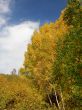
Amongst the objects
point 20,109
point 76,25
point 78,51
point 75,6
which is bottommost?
point 20,109

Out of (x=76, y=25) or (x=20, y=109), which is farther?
(x=20, y=109)

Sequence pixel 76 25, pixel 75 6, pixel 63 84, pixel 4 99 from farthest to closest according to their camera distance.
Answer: pixel 4 99
pixel 63 84
pixel 75 6
pixel 76 25

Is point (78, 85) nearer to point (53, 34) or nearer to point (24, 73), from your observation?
point (53, 34)

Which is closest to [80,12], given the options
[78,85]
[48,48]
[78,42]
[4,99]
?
[78,42]

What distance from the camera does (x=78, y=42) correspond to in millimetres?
24250

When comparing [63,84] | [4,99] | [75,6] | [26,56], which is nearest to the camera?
[75,6]

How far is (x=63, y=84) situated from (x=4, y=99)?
45.1ft

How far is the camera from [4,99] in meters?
42.2

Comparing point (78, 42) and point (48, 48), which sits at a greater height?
point (48, 48)

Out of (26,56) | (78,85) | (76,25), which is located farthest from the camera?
(26,56)

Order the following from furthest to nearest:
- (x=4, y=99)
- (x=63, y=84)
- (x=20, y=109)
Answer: (x=4, y=99) → (x=20, y=109) → (x=63, y=84)

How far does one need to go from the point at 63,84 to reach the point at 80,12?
756 centimetres

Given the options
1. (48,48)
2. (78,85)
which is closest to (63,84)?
(78,85)

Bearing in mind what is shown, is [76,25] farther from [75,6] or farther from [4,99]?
[4,99]
